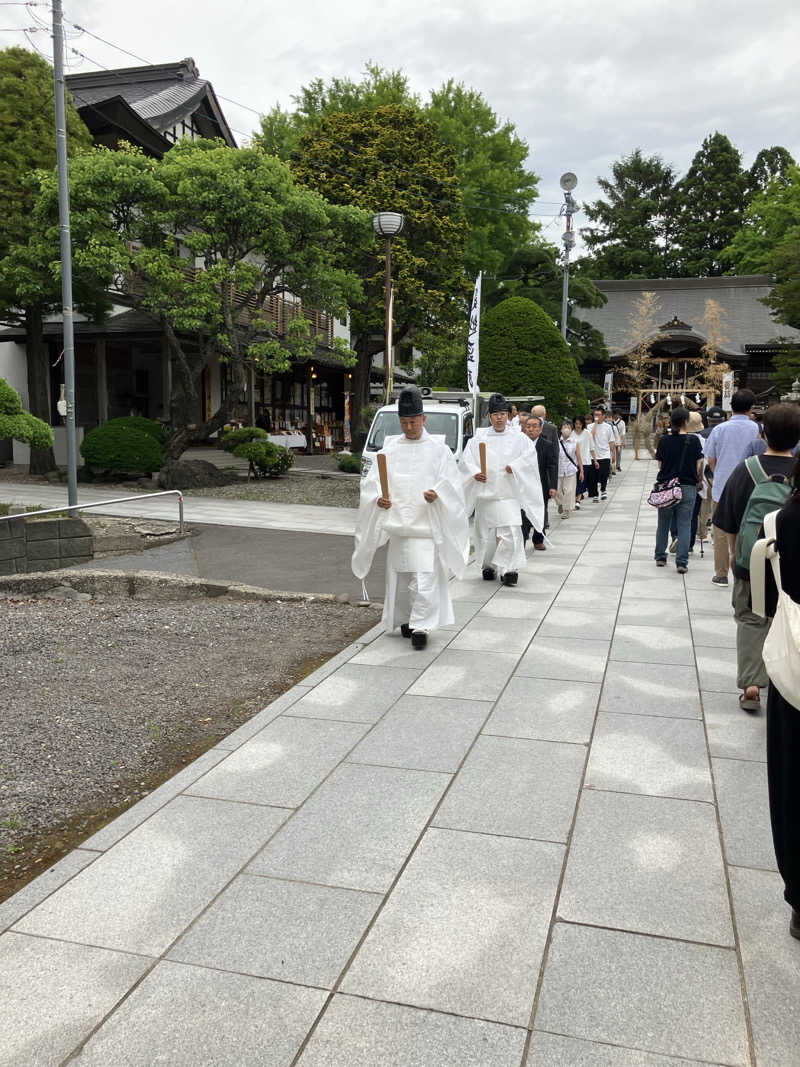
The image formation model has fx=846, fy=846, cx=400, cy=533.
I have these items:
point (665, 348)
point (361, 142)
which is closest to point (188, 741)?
point (361, 142)

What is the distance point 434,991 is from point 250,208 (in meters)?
15.8

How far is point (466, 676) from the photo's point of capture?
562 cm

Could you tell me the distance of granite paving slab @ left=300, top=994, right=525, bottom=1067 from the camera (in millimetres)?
2244

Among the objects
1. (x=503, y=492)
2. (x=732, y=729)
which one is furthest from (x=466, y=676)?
(x=503, y=492)

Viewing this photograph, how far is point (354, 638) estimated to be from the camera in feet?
21.9

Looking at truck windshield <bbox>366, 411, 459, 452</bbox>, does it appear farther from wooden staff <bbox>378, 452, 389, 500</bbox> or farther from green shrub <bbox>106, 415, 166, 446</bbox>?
wooden staff <bbox>378, 452, 389, 500</bbox>

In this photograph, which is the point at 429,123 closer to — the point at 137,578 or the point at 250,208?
the point at 250,208

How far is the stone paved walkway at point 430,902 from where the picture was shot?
235cm

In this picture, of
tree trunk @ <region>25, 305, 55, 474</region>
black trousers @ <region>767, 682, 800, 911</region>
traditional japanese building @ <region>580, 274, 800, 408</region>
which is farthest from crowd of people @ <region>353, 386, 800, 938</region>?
traditional japanese building @ <region>580, 274, 800, 408</region>

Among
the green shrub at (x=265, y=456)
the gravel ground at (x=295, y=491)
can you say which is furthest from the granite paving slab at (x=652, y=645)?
the green shrub at (x=265, y=456)

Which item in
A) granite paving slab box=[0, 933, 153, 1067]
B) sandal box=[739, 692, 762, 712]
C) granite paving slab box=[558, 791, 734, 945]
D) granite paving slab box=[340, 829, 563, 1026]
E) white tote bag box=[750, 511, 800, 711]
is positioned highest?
white tote bag box=[750, 511, 800, 711]

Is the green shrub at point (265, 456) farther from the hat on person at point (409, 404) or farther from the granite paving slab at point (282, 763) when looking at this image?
the granite paving slab at point (282, 763)

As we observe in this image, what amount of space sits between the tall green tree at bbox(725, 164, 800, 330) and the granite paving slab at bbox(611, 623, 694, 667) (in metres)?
20.3

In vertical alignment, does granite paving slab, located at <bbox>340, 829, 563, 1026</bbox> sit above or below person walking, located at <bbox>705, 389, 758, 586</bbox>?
below
